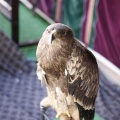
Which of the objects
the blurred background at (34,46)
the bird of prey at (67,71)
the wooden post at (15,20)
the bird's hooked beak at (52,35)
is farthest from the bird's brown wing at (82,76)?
the wooden post at (15,20)

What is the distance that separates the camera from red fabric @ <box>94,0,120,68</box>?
2.34 metres

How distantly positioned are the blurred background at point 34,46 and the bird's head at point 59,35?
2.78ft

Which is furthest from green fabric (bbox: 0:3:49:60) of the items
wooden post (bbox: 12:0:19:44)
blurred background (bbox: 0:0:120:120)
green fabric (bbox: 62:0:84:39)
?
green fabric (bbox: 62:0:84:39)

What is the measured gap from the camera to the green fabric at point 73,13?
2.67m

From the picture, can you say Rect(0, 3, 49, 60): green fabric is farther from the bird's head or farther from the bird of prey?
the bird's head

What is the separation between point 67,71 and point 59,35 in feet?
0.48

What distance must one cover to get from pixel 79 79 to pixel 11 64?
1.20 meters

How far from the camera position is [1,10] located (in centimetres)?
292

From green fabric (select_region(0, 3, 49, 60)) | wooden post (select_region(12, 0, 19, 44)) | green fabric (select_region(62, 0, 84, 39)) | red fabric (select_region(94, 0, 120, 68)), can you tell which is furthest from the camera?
green fabric (select_region(0, 3, 49, 60))

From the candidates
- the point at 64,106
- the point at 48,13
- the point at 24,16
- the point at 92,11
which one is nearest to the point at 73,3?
the point at 92,11

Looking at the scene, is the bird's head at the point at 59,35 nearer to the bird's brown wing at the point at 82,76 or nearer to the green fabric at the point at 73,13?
the bird's brown wing at the point at 82,76

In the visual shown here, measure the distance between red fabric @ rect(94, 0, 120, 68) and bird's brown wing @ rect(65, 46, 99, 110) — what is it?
1074 millimetres

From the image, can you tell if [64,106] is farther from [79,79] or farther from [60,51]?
[60,51]

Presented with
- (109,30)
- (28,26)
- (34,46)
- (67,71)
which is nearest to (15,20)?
(34,46)
